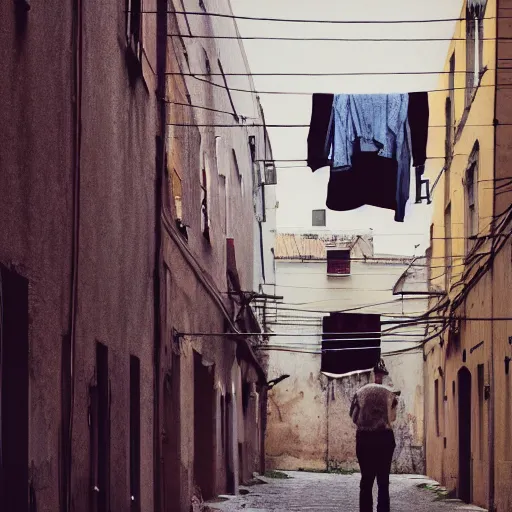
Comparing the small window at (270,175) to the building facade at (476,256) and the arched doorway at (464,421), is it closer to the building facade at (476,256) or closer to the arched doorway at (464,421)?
the building facade at (476,256)

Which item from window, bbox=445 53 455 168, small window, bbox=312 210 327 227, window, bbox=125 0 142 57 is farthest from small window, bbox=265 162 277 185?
small window, bbox=312 210 327 227

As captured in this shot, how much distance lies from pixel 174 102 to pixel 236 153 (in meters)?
10.9

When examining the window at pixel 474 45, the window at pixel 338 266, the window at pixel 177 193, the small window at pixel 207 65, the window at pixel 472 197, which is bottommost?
the window at pixel 177 193

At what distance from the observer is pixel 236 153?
24594mm

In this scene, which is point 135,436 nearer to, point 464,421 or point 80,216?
point 80,216

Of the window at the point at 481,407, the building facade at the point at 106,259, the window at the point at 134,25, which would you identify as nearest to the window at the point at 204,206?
the building facade at the point at 106,259

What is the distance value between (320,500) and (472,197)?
571cm

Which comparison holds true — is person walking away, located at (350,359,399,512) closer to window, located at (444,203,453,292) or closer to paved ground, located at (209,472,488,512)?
paved ground, located at (209,472,488,512)

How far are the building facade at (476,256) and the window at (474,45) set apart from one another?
1.0 inches

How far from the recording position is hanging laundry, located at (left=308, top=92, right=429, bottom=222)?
15.4 meters

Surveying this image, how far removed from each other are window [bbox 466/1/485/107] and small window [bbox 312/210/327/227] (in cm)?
4271

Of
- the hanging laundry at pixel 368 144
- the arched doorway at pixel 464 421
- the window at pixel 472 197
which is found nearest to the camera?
the hanging laundry at pixel 368 144

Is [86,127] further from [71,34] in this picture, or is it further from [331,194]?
[331,194]

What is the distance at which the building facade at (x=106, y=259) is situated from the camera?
6.68 m
